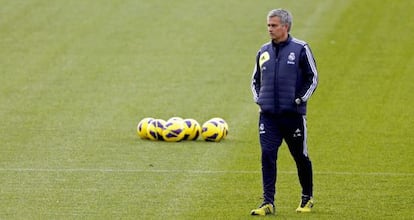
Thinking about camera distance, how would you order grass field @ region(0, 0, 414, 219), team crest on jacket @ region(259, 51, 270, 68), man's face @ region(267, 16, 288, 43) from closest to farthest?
1. man's face @ region(267, 16, 288, 43)
2. team crest on jacket @ region(259, 51, 270, 68)
3. grass field @ region(0, 0, 414, 219)

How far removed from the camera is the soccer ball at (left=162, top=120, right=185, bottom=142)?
1934cm

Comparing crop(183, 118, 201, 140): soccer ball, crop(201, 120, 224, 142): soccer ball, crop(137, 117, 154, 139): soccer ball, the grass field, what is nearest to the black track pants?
the grass field

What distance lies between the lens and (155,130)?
19500 mm

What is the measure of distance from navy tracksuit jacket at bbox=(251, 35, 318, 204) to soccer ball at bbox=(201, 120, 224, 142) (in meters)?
5.71

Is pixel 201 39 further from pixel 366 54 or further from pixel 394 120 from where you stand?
pixel 394 120

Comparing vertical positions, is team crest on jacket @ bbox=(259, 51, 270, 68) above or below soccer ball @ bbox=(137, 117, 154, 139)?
above

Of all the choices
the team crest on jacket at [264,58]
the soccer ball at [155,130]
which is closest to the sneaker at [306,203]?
the team crest on jacket at [264,58]

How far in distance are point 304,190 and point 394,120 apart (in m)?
8.49

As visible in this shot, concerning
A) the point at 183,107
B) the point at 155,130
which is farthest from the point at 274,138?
the point at 183,107

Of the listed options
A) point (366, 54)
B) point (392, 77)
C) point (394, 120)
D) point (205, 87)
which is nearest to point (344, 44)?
point (366, 54)

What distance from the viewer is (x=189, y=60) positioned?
2772cm

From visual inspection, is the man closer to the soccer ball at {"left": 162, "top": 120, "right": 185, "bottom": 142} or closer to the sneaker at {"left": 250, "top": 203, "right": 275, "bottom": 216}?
the sneaker at {"left": 250, "top": 203, "right": 275, "bottom": 216}

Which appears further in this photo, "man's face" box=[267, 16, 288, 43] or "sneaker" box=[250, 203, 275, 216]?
"sneaker" box=[250, 203, 275, 216]

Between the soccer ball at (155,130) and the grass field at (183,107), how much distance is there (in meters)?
0.22
